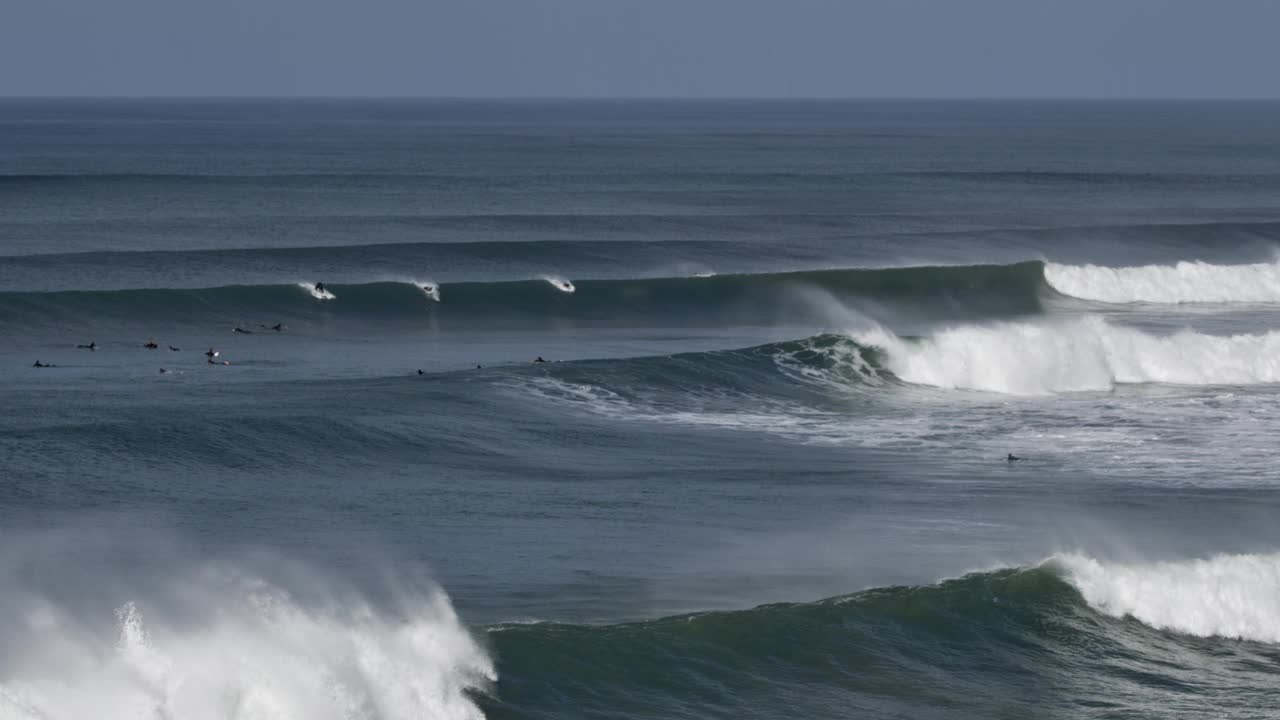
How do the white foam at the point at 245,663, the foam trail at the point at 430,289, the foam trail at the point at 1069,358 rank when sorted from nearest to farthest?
the white foam at the point at 245,663, the foam trail at the point at 1069,358, the foam trail at the point at 430,289

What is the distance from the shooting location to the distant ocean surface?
55.6ft

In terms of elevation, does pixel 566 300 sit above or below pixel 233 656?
above

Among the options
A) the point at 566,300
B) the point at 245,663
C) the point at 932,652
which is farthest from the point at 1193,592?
the point at 566,300

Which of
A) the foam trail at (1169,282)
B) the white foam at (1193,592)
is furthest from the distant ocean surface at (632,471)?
the foam trail at (1169,282)

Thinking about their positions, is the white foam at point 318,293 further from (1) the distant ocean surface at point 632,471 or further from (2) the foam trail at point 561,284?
(2) the foam trail at point 561,284

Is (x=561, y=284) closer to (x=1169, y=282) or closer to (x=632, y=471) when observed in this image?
(x=1169, y=282)

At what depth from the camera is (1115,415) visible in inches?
1252

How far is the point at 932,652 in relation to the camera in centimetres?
1820

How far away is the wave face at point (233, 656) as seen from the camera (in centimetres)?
1495

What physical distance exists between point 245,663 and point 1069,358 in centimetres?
2490

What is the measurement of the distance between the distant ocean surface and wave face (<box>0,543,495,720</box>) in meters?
0.05

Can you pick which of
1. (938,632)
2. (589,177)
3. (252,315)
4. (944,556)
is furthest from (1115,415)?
(589,177)

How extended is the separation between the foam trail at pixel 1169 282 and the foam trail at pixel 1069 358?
12.0 metres

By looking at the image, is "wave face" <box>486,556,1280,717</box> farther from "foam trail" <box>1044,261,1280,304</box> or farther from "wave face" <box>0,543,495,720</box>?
"foam trail" <box>1044,261,1280,304</box>
